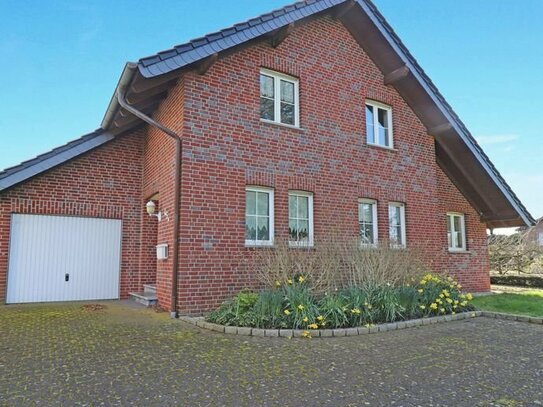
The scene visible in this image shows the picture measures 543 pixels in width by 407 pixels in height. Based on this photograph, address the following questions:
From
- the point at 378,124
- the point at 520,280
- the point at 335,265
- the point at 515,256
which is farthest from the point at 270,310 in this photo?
the point at 515,256

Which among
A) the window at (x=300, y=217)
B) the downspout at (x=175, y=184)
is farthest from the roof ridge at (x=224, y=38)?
the window at (x=300, y=217)

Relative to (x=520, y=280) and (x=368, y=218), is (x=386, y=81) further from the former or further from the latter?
(x=520, y=280)

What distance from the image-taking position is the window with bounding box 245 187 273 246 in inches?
343

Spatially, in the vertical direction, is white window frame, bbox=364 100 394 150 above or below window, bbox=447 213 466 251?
above

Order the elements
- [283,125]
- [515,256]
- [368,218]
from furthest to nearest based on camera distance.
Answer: [515,256], [368,218], [283,125]

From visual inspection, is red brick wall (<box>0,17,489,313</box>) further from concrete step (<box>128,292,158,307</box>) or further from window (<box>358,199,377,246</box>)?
concrete step (<box>128,292,158,307</box>)

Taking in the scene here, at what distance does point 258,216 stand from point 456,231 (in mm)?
8208

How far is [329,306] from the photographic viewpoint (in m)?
6.94

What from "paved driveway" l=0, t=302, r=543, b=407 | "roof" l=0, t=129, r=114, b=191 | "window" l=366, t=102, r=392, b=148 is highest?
"window" l=366, t=102, r=392, b=148

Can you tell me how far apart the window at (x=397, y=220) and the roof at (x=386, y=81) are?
2.84 meters

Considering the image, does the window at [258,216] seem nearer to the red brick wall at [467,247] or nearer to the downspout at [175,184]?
the downspout at [175,184]

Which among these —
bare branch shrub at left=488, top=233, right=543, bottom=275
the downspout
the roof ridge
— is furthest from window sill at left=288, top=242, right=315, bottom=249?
bare branch shrub at left=488, top=233, right=543, bottom=275

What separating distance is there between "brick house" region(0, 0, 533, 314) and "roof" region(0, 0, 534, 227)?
0.04m

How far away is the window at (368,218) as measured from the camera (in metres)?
10.7
